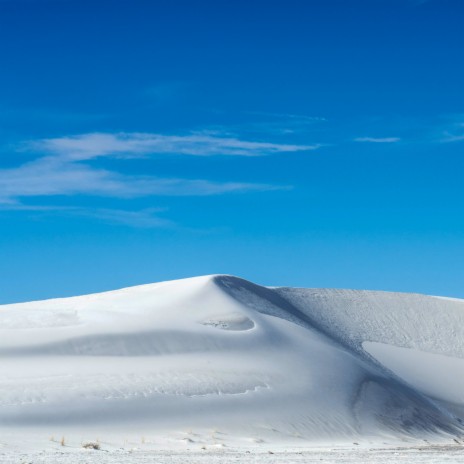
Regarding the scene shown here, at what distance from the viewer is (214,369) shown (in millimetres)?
35531

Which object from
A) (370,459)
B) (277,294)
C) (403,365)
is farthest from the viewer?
(277,294)

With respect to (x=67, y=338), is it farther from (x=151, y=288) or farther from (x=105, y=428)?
→ (x=151, y=288)

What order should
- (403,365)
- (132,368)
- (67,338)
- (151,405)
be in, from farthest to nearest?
(403,365) < (67,338) < (132,368) < (151,405)

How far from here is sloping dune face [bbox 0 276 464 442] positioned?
103 feet

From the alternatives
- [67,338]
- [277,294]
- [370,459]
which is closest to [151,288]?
[277,294]

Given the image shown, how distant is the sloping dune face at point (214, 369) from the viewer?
31406mm

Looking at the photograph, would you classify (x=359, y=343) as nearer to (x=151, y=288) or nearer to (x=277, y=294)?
(x=277, y=294)

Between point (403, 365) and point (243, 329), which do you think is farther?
point (403, 365)

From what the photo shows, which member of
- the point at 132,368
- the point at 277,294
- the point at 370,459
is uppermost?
the point at 277,294

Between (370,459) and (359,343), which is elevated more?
(359,343)

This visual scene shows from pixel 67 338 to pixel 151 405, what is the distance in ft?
22.7

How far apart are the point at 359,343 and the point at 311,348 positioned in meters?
9.83

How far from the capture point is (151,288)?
50438 millimetres

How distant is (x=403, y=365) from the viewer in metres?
48.8
